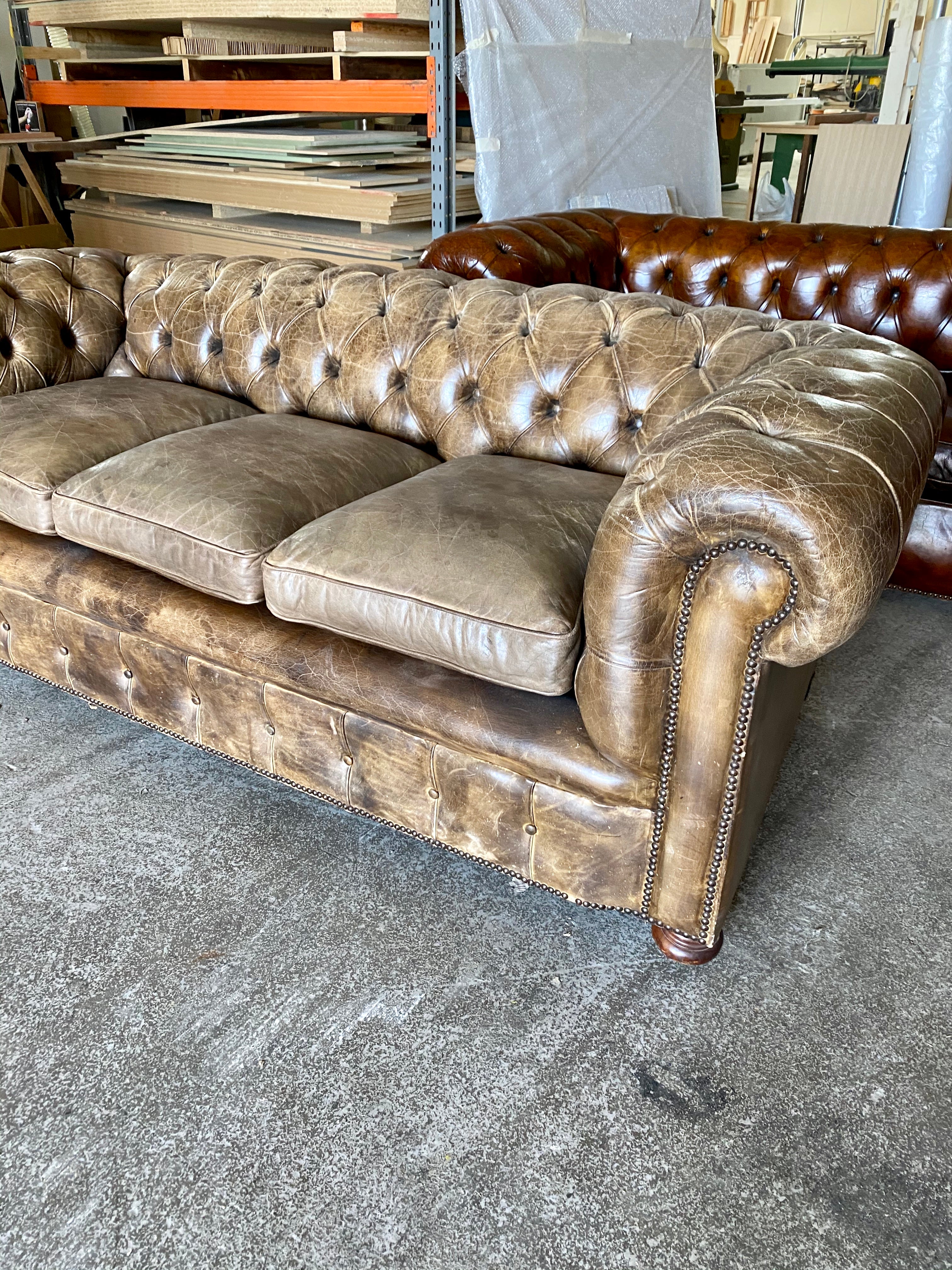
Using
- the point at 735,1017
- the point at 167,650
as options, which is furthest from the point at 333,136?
the point at 735,1017

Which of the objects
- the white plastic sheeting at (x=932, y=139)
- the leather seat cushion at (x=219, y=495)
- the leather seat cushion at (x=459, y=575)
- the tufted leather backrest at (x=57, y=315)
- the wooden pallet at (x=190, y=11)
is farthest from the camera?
the white plastic sheeting at (x=932, y=139)

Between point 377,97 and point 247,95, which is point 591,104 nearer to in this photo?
point 377,97

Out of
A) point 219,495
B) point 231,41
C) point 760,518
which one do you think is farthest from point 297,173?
point 760,518

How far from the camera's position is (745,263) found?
298 cm

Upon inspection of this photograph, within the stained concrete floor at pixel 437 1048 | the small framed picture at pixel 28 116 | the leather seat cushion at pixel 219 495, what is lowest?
the stained concrete floor at pixel 437 1048

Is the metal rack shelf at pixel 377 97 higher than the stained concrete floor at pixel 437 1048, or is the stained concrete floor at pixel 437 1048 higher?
the metal rack shelf at pixel 377 97

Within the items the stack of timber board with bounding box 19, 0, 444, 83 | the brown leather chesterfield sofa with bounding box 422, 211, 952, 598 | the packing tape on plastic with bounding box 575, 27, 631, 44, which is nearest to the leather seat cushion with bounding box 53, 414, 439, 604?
the brown leather chesterfield sofa with bounding box 422, 211, 952, 598

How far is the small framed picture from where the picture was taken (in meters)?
4.30

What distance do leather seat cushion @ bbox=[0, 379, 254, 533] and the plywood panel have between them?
3.75 metres

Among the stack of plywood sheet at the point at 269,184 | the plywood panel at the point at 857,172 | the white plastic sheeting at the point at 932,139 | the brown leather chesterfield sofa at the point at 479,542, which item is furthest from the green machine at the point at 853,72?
the brown leather chesterfield sofa at the point at 479,542

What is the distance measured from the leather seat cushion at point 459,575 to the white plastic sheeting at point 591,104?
6.25ft

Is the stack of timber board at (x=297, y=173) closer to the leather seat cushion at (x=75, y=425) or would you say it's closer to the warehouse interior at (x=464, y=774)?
the warehouse interior at (x=464, y=774)

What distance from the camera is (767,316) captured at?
1.72 metres

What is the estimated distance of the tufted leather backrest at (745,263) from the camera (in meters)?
2.61
